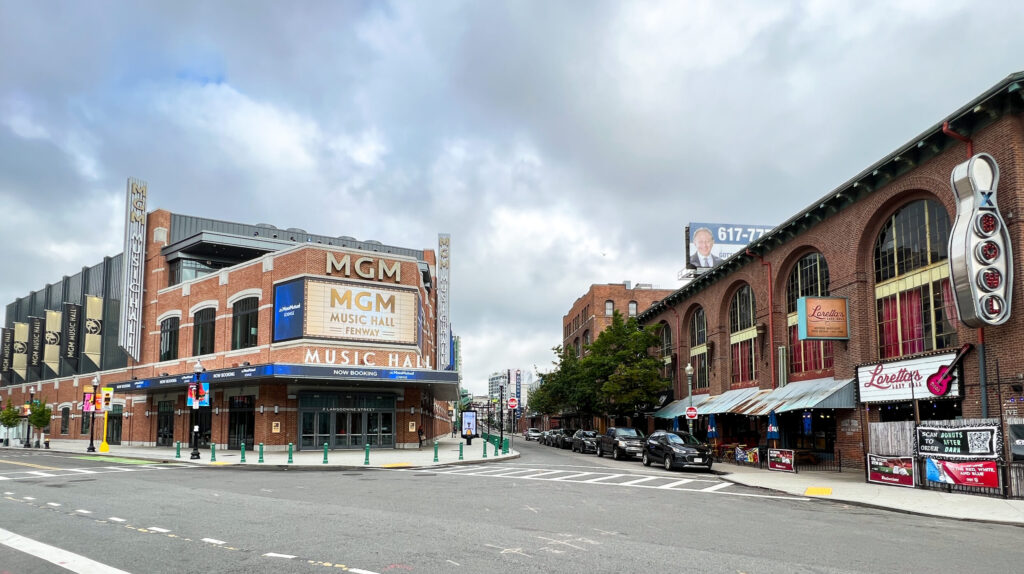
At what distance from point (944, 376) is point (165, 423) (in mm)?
43756

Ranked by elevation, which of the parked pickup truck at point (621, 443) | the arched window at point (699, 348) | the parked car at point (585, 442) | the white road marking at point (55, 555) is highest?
the arched window at point (699, 348)

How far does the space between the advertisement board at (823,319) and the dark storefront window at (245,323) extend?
28436mm

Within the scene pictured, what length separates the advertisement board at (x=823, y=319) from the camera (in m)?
26.9

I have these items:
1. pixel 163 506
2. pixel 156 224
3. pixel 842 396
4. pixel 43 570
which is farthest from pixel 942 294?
pixel 156 224

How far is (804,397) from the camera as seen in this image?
2792 centimetres

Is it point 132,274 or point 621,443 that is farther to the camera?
point 132,274

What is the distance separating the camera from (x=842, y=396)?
85.7 ft

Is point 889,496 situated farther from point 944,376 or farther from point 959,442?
point 944,376

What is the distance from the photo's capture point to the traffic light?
19.2 metres

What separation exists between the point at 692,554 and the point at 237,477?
56.1 ft

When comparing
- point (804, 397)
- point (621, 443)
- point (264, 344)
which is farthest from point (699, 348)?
point (264, 344)

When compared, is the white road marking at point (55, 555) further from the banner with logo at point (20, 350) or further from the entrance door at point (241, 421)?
the banner with logo at point (20, 350)

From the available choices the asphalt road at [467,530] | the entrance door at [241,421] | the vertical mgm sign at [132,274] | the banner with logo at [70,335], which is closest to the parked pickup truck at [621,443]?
the asphalt road at [467,530]

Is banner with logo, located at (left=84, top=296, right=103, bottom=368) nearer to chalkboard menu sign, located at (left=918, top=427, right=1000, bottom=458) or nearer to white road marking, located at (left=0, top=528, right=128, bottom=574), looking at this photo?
white road marking, located at (left=0, top=528, right=128, bottom=574)
